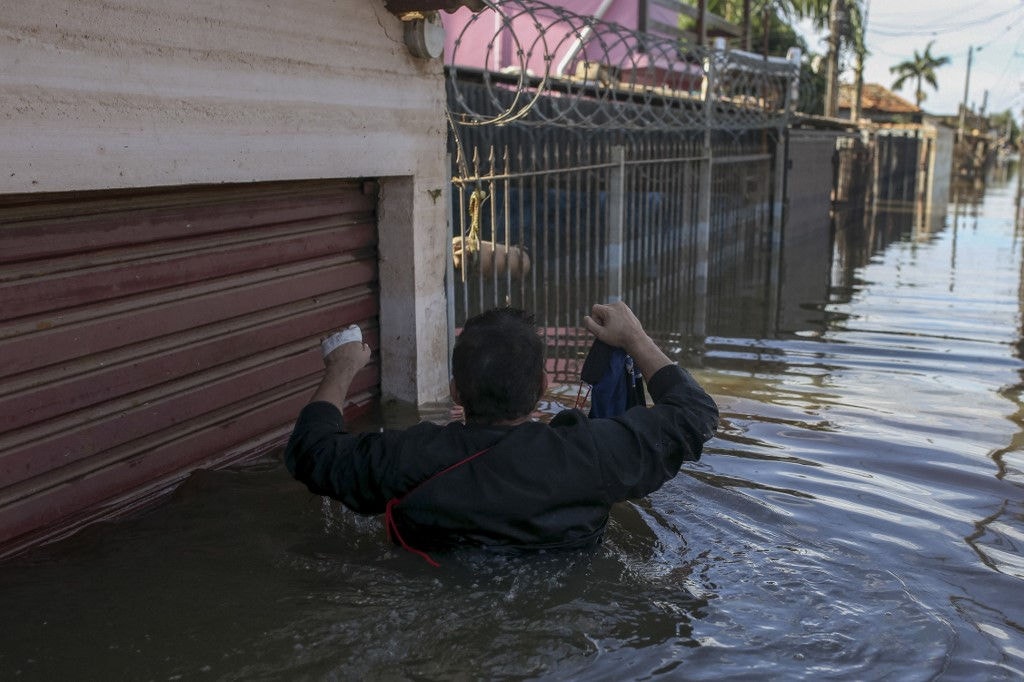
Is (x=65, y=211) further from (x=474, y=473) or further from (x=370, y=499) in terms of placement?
(x=474, y=473)

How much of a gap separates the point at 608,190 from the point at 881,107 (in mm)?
45685

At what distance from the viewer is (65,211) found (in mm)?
3893

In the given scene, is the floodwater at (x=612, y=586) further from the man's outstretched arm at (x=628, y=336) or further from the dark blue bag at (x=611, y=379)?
the man's outstretched arm at (x=628, y=336)

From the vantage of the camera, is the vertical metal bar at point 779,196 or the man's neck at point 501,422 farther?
the vertical metal bar at point 779,196

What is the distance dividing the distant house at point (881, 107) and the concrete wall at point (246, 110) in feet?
151

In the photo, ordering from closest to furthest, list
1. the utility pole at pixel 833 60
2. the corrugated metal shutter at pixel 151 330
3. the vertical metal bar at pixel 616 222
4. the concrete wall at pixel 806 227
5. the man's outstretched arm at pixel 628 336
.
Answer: the man's outstretched arm at pixel 628 336
the corrugated metal shutter at pixel 151 330
the vertical metal bar at pixel 616 222
the concrete wall at pixel 806 227
the utility pole at pixel 833 60

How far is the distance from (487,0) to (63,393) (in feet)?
10.9

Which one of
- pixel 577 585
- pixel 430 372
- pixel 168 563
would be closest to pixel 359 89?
pixel 430 372

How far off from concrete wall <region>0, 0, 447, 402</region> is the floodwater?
1.04 meters

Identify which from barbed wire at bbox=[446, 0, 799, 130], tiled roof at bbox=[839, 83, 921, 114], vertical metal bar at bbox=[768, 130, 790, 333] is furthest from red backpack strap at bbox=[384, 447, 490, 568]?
tiled roof at bbox=[839, 83, 921, 114]

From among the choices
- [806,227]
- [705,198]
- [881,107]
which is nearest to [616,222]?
[705,198]

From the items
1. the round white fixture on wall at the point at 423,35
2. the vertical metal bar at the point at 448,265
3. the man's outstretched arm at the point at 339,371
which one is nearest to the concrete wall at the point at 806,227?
the vertical metal bar at the point at 448,265

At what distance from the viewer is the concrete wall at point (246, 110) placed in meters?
3.57

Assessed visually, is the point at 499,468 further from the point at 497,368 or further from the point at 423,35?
the point at 423,35
